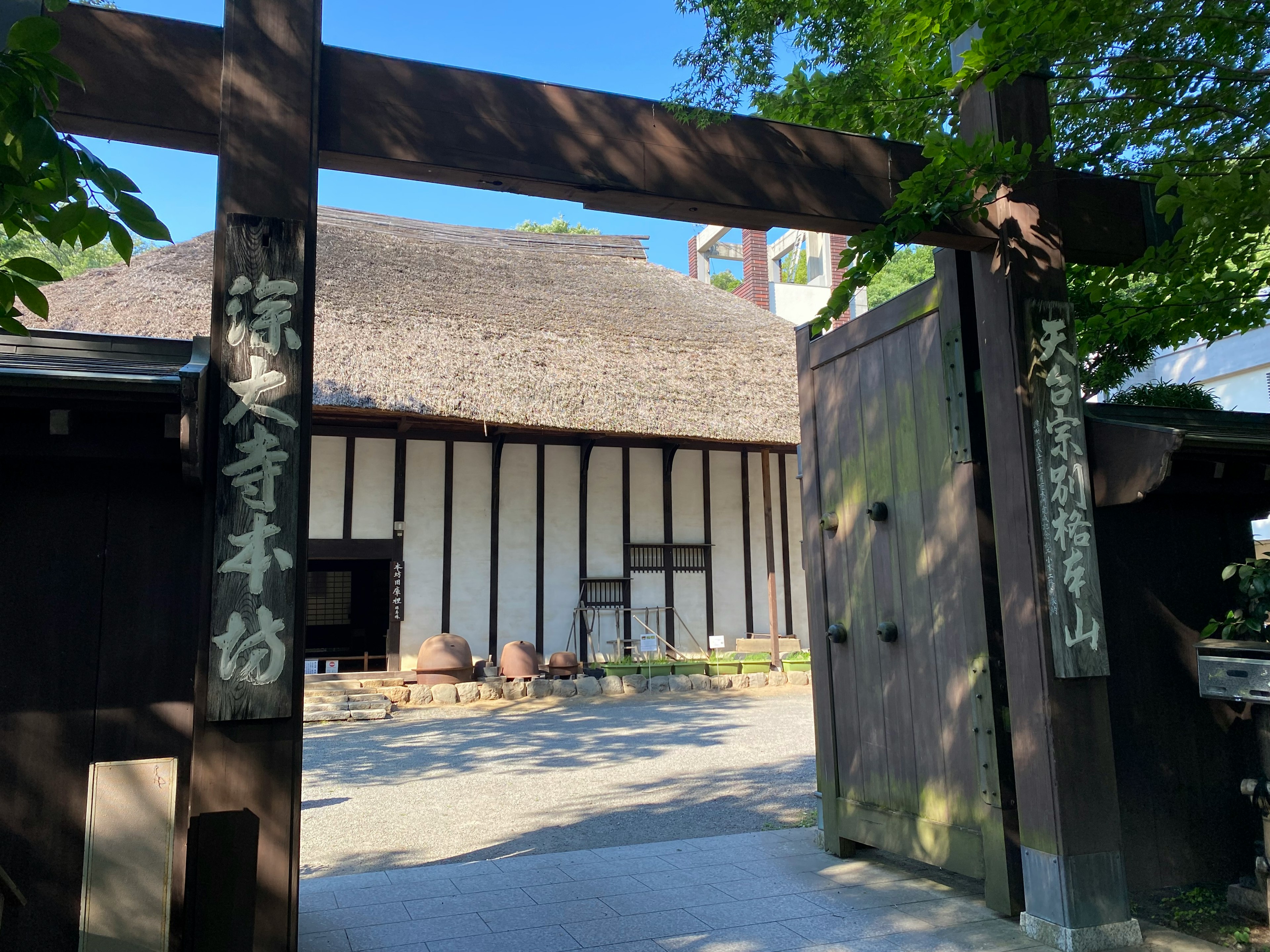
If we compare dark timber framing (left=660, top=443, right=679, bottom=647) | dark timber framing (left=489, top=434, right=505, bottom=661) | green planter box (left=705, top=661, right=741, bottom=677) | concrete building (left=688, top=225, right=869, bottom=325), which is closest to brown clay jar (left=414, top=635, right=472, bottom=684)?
dark timber framing (left=489, top=434, right=505, bottom=661)

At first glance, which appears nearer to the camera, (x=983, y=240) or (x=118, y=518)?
(x=118, y=518)

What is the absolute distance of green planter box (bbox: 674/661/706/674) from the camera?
13.5m

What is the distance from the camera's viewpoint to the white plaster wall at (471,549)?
1304cm

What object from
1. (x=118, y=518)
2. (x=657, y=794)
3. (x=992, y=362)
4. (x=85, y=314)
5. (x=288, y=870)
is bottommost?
(x=657, y=794)

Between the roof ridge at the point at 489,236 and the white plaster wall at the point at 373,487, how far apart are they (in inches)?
248

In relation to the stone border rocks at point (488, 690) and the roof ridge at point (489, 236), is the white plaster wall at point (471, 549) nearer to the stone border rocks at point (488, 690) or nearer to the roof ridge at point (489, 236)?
the stone border rocks at point (488, 690)

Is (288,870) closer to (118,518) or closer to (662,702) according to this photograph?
(118,518)

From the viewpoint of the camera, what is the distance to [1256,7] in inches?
169

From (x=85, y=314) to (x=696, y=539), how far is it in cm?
961

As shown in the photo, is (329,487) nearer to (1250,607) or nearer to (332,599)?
(332,599)

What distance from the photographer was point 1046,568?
347 centimetres

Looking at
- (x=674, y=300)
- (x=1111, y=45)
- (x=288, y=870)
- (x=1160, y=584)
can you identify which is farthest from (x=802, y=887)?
(x=674, y=300)

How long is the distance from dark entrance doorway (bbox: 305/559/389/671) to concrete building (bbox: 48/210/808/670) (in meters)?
0.17

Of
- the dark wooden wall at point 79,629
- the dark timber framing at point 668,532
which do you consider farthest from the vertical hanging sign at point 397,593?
the dark wooden wall at point 79,629
